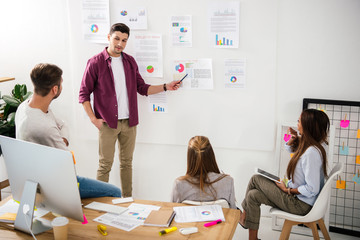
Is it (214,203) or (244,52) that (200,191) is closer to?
(214,203)

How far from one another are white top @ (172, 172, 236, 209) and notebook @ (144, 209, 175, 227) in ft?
0.80

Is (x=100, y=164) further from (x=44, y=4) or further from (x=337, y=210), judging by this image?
(x=337, y=210)

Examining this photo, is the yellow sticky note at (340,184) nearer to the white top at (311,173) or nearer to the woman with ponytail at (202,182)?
the white top at (311,173)

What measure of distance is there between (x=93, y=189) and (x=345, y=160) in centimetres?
213

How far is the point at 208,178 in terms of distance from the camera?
7.89 feet

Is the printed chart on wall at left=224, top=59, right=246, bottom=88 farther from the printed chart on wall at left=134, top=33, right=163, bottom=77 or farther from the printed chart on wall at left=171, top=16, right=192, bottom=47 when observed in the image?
the printed chart on wall at left=134, top=33, right=163, bottom=77

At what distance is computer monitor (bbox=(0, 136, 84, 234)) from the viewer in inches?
71.1

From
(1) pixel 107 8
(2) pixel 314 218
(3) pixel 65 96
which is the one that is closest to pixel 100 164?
(3) pixel 65 96

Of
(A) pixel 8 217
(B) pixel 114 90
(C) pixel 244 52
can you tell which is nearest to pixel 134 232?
(A) pixel 8 217

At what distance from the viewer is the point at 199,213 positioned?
2131mm

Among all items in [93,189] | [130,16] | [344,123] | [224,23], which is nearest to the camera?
[93,189]

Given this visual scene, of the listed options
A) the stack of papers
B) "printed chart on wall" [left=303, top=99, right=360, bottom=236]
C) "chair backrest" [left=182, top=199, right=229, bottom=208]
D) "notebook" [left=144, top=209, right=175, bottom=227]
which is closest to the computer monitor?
the stack of papers

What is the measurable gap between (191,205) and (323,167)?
41.1 inches

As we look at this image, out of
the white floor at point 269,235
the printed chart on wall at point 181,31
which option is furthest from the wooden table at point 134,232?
the printed chart on wall at point 181,31
